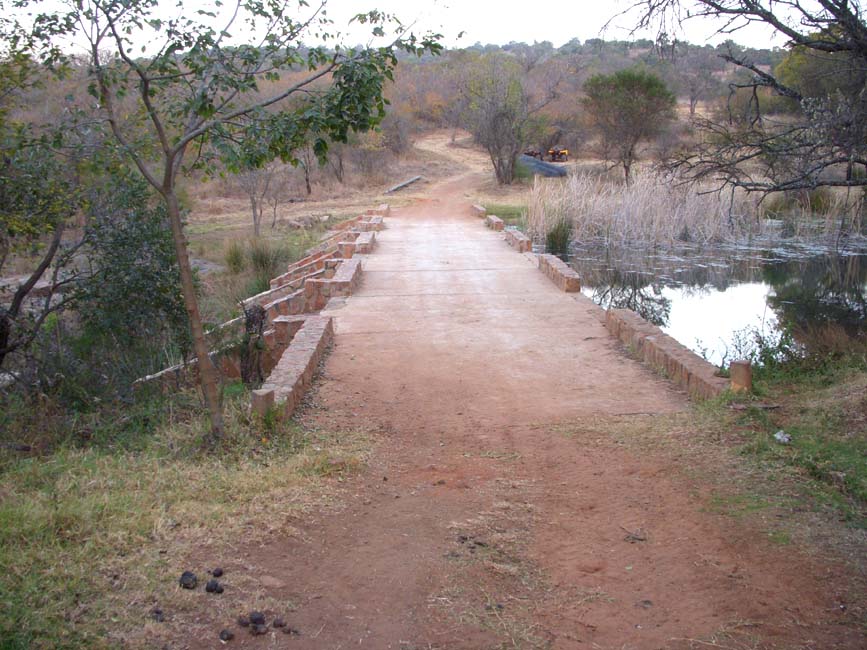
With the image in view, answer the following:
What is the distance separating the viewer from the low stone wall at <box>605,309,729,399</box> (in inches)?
268

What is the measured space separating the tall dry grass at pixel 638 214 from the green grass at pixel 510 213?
1.24 meters

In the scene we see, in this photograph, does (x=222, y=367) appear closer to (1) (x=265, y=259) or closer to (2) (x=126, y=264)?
(2) (x=126, y=264)

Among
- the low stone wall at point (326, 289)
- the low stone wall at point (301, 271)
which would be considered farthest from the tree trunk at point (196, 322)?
the low stone wall at point (301, 271)

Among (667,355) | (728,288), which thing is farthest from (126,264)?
(728,288)

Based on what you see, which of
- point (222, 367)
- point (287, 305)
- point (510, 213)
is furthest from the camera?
point (510, 213)

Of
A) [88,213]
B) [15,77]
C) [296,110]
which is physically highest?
[15,77]

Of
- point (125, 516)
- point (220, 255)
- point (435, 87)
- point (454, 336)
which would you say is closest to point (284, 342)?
point (454, 336)

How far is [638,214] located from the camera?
20578mm

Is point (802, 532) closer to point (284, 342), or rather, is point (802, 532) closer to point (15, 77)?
point (284, 342)

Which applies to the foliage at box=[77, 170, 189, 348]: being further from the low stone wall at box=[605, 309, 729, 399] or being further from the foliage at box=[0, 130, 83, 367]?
the low stone wall at box=[605, 309, 729, 399]

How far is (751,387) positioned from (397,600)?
3.98m

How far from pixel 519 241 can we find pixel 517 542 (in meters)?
12.4

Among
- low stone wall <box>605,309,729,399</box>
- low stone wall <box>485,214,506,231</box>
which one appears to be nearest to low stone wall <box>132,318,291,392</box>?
low stone wall <box>605,309,729,399</box>

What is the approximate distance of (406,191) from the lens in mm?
32438
